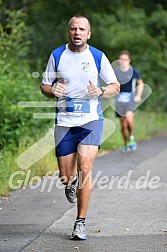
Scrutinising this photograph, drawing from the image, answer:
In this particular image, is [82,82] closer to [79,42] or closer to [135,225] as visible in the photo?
[79,42]

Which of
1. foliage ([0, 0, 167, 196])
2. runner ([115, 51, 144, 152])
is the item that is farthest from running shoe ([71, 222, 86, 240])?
runner ([115, 51, 144, 152])

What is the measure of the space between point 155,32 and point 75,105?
21637mm

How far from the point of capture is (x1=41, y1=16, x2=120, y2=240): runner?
8.20m

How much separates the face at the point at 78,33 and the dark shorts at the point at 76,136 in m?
0.76

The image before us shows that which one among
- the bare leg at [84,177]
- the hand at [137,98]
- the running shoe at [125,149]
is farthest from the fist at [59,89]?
the running shoe at [125,149]

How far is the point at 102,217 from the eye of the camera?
9367mm

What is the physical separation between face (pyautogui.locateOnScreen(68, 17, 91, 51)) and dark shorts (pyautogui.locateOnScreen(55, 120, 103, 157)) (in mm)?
760

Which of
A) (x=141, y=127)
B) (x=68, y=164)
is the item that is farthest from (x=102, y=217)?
(x=141, y=127)

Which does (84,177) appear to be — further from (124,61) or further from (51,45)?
(51,45)

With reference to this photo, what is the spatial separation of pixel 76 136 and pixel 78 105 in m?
0.36

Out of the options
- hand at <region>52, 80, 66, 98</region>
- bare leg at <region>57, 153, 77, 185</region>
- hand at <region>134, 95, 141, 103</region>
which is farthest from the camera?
hand at <region>134, 95, 141, 103</region>

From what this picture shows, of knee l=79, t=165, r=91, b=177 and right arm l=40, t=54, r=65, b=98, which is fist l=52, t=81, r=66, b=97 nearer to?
right arm l=40, t=54, r=65, b=98

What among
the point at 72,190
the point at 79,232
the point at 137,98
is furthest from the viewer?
the point at 137,98

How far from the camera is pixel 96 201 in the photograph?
10.6m
